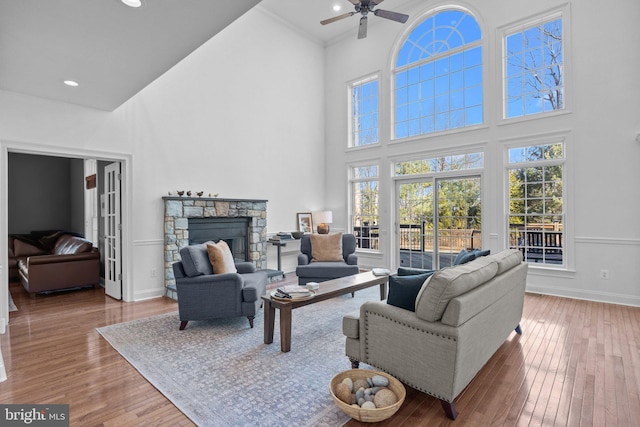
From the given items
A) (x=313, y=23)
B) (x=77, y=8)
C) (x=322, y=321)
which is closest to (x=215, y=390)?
(x=322, y=321)

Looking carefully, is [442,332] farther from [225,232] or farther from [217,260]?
[225,232]

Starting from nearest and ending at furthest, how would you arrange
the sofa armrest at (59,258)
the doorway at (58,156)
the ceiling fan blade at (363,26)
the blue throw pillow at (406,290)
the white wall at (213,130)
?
the blue throw pillow at (406,290) < the doorway at (58,156) < the white wall at (213,130) < the ceiling fan blade at (363,26) < the sofa armrest at (59,258)

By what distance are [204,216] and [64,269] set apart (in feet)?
7.30

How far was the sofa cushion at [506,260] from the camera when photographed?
2684mm

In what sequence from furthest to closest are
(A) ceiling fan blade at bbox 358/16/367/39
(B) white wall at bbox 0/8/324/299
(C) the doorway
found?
(A) ceiling fan blade at bbox 358/16/367/39 → (B) white wall at bbox 0/8/324/299 → (C) the doorway

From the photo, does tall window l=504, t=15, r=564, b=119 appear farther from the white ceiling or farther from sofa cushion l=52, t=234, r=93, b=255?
sofa cushion l=52, t=234, r=93, b=255

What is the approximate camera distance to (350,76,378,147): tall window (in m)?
7.24

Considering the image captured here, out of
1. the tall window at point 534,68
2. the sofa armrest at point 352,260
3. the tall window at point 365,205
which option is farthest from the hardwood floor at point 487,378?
the tall window at point 365,205

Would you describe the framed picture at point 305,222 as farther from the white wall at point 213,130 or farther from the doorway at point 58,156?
the doorway at point 58,156

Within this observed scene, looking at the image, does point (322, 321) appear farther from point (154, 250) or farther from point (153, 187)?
point (153, 187)

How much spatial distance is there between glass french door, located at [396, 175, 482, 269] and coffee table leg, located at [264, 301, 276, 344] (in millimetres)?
3981

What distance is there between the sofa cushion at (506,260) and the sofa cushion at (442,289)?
1.75 ft

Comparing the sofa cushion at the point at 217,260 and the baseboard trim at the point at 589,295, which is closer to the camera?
the sofa cushion at the point at 217,260

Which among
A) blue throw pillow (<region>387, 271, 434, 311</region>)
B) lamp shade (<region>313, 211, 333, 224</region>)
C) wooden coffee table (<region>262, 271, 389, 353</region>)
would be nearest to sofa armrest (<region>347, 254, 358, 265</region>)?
wooden coffee table (<region>262, 271, 389, 353</region>)
